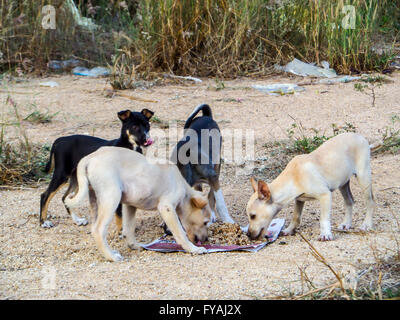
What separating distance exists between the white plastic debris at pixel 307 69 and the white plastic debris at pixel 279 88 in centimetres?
74

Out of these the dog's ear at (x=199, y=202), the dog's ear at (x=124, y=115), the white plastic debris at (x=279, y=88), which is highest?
the dog's ear at (x=124, y=115)

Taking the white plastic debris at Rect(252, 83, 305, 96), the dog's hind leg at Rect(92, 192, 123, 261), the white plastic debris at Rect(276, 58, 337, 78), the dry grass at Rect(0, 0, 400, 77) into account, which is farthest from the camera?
the white plastic debris at Rect(276, 58, 337, 78)

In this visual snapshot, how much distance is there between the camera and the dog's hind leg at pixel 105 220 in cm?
462

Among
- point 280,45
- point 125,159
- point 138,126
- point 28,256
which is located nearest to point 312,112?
point 280,45

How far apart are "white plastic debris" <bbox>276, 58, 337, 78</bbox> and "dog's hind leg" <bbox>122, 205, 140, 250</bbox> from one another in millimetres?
6484

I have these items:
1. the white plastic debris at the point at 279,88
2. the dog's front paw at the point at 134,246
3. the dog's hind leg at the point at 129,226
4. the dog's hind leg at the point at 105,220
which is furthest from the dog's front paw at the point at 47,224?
the white plastic debris at the point at 279,88

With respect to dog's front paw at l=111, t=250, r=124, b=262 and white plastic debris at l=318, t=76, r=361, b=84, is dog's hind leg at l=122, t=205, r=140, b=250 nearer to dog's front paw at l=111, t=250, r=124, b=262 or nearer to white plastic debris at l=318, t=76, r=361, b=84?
dog's front paw at l=111, t=250, r=124, b=262

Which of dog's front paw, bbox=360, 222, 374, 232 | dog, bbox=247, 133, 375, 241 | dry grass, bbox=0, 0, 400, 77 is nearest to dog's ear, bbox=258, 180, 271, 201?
dog, bbox=247, 133, 375, 241

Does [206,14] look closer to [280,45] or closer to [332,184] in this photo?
[280,45]

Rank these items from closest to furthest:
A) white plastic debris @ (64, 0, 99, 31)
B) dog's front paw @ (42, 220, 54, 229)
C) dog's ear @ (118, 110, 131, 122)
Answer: dog's front paw @ (42, 220, 54, 229) < dog's ear @ (118, 110, 131, 122) < white plastic debris @ (64, 0, 99, 31)

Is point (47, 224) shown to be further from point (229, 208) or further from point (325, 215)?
point (325, 215)

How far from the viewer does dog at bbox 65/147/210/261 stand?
15.3 ft

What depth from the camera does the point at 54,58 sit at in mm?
11961

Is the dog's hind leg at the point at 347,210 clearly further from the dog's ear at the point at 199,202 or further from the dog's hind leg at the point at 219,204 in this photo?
the dog's ear at the point at 199,202
